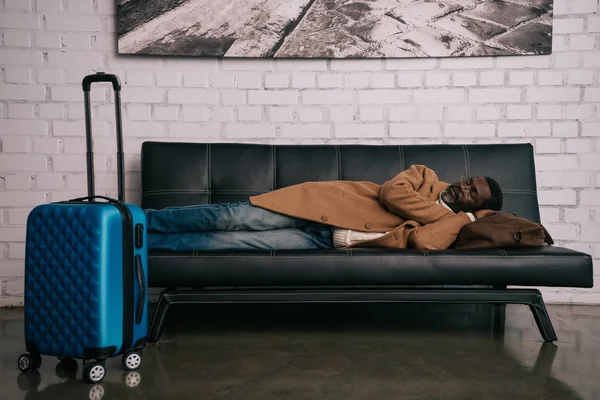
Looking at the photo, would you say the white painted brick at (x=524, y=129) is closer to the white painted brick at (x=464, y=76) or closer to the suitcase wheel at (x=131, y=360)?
the white painted brick at (x=464, y=76)

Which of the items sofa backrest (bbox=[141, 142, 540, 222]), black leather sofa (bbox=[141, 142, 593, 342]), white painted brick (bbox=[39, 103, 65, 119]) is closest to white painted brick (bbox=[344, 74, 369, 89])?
sofa backrest (bbox=[141, 142, 540, 222])

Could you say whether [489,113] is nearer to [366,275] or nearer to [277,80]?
[277,80]

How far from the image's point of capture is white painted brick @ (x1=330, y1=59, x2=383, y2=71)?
3.14 metres

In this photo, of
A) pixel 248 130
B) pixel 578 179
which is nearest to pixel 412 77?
pixel 248 130

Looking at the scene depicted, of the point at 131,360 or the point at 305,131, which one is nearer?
the point at 131,360

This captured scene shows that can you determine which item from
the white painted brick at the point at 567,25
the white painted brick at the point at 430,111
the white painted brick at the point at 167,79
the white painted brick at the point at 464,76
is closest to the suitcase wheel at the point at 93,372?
the white painted brick at the point at 167,79

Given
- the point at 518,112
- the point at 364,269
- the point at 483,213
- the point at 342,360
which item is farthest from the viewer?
the point at 518,112

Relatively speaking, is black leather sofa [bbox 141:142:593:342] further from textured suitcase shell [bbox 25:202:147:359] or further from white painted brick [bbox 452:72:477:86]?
white painted brick [bbox 452:72:477:86]

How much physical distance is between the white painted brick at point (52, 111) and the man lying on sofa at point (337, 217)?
961 millimetres

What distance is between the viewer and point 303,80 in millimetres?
3139

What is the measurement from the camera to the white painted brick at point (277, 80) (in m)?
3.13

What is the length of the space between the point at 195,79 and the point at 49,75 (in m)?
0.74

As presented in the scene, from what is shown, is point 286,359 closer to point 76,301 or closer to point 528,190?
point 76,301

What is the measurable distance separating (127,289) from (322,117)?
1.61 metres
